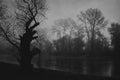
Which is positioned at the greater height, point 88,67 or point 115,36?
point 115,36

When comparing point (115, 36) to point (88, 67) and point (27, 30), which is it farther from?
point (27, 30)

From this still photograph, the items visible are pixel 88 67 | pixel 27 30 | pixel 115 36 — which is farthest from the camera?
pixel 115 36

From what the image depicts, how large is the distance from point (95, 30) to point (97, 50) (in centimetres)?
905

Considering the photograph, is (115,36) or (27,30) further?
(115,36)

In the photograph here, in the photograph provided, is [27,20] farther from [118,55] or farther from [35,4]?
[118,55]

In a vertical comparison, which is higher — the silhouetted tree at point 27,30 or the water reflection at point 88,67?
the silhouetted tree at point 27,30

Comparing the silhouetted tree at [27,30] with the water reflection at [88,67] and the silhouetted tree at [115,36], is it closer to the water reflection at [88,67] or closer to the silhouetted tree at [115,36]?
the water reflection at [88,67]

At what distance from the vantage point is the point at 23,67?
11922 millimetres

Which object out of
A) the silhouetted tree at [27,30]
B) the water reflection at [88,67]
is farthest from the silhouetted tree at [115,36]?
the silhouetted tree at [27,30]

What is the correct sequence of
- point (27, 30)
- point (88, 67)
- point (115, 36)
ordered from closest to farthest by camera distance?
point (27, 30), point (88, 67), point (115, 36)

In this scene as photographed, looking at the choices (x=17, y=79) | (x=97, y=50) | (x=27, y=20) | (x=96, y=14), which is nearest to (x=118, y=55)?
(x=97, y=50)

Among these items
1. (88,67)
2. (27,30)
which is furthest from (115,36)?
(27,30)

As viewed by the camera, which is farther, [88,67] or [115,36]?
[115,36]

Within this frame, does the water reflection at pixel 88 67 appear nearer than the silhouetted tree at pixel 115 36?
Yes
